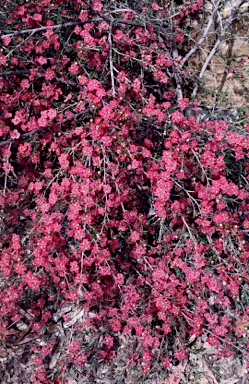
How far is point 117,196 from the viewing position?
10.7 ft

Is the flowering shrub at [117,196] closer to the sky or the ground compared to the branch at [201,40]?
closer to the ground

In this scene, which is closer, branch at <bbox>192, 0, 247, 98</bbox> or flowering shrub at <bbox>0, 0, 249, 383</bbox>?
flowering shrub at <bbox>0, 0, 249, 383</bbox>

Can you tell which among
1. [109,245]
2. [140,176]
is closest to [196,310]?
[109,245]

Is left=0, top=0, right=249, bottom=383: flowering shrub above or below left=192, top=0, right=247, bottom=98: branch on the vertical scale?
below

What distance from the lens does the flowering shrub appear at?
319 cm

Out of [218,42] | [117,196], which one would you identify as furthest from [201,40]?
[117,196]

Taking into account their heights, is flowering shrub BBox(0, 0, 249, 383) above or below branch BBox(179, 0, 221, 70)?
below

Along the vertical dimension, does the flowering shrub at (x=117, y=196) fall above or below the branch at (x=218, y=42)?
below

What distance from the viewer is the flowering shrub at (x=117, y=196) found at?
3191 mm

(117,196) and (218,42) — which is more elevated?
(218,42)

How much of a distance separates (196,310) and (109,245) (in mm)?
919

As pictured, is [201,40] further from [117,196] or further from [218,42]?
[117,196]

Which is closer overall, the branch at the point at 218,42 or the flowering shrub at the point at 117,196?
the flowering shrub at the point at 117,196

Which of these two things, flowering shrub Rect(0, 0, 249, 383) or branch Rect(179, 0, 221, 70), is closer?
flowering shrub Rect(0, 0, 249, 383)
